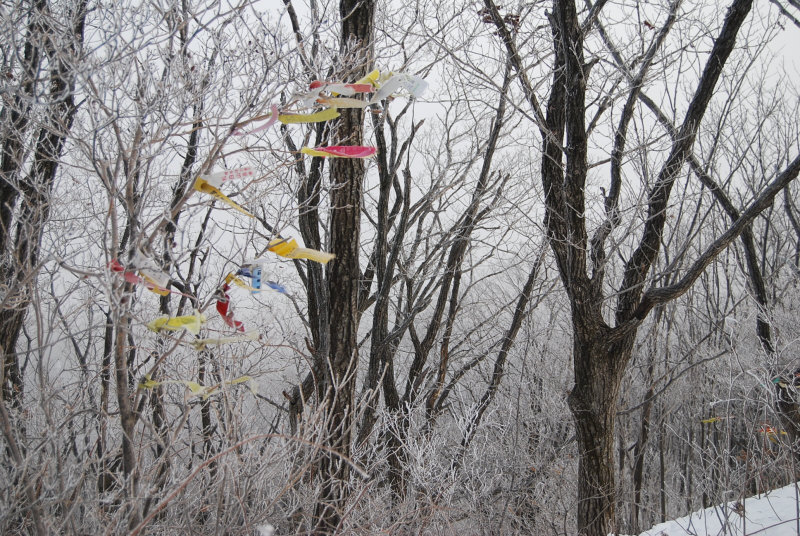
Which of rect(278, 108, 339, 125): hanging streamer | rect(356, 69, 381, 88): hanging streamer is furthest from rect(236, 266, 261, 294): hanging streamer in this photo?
rect(356, 69, 381, 88): hanging streamer

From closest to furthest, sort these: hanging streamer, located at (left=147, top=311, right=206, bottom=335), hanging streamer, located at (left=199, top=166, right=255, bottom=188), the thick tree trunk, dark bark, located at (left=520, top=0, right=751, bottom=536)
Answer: hanging streamer, located at (left=147, top=311, right=206, bottom=335)
hanging streamer, located at (left=199, top=166, right=255, bottom=188)
dark bark, located at (left=520, top=0, right=751, bottom=536)
the thick tree trunk

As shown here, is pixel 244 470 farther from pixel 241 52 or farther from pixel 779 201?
pixel 779 201

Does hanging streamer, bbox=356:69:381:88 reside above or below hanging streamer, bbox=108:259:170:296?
above

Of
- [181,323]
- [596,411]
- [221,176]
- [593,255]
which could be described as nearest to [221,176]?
[221,176]

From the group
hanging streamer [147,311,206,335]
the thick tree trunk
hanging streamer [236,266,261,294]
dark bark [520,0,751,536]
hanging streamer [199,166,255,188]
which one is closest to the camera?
hanging streamer [147,311,206,335]

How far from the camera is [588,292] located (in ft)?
14.0

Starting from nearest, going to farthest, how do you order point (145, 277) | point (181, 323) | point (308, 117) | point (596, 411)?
point (181, 323), point (145, 277), point (308, 117), point (596, 411)

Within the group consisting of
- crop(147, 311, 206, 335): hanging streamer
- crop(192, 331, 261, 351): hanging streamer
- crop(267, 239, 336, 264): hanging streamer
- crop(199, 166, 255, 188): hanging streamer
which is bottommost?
crop(192, 331, 261, 351): hanging streamer

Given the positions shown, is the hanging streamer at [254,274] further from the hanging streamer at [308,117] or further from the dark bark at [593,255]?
the dark bark at [593,255]

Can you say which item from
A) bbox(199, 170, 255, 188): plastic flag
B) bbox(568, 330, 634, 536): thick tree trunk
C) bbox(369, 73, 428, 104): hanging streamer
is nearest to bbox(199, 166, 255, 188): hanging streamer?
bbox(199, 170, 255, 188): plastic flag

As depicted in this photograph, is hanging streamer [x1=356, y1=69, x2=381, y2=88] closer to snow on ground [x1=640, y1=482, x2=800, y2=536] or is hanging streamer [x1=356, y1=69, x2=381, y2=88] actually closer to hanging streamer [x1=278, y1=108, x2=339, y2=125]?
hanging streamer [x1=278, y1=108, x2=339, y2=125]

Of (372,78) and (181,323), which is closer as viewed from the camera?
(181,323)

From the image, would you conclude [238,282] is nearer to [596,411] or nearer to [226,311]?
[226,311]

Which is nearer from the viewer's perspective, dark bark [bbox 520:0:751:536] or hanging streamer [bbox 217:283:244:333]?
hanging streamer [bbox 217:283:244:333]
